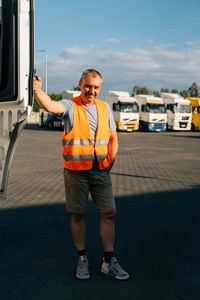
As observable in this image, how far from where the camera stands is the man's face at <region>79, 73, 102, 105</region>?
11.0 ft

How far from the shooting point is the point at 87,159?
337 centimetres

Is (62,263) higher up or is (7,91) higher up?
(7,91)

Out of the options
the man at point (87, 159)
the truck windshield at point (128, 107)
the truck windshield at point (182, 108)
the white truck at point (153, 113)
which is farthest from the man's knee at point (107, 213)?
the truck windshield at point (182, 108)

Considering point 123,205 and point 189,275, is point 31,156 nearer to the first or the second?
point 123,205

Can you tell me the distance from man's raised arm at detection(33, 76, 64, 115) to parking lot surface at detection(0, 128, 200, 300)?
1.47 metres

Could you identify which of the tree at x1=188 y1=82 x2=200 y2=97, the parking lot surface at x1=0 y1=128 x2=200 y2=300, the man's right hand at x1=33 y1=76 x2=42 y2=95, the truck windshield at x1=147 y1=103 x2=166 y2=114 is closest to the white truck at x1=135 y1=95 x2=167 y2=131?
the truck windshield at x1=147 y1=103 x2=166 y2=114

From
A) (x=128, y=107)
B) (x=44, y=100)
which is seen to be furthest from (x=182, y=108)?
(x=44, y=100)

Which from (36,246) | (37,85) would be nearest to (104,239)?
(36,246)

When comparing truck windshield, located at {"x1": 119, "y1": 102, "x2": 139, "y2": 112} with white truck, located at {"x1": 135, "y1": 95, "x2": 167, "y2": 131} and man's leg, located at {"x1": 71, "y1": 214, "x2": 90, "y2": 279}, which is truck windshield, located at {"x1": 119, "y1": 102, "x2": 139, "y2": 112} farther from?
man's leg, located at {"x1": 71, "y1": 214, "x2": 90, "y2": 279}

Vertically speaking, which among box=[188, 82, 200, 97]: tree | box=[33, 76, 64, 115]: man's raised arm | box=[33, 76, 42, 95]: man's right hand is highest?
box=[188, 82, 200, 97]: tree

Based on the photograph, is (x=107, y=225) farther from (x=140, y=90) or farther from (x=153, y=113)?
(x=140, y=90)

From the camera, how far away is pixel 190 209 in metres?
6.05

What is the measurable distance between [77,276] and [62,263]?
38 centimetres

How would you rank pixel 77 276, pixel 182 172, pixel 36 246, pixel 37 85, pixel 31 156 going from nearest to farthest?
pixel 37 85, pixel 77 276, pixel 36 246, pixel 182 172, pixel 31 156
